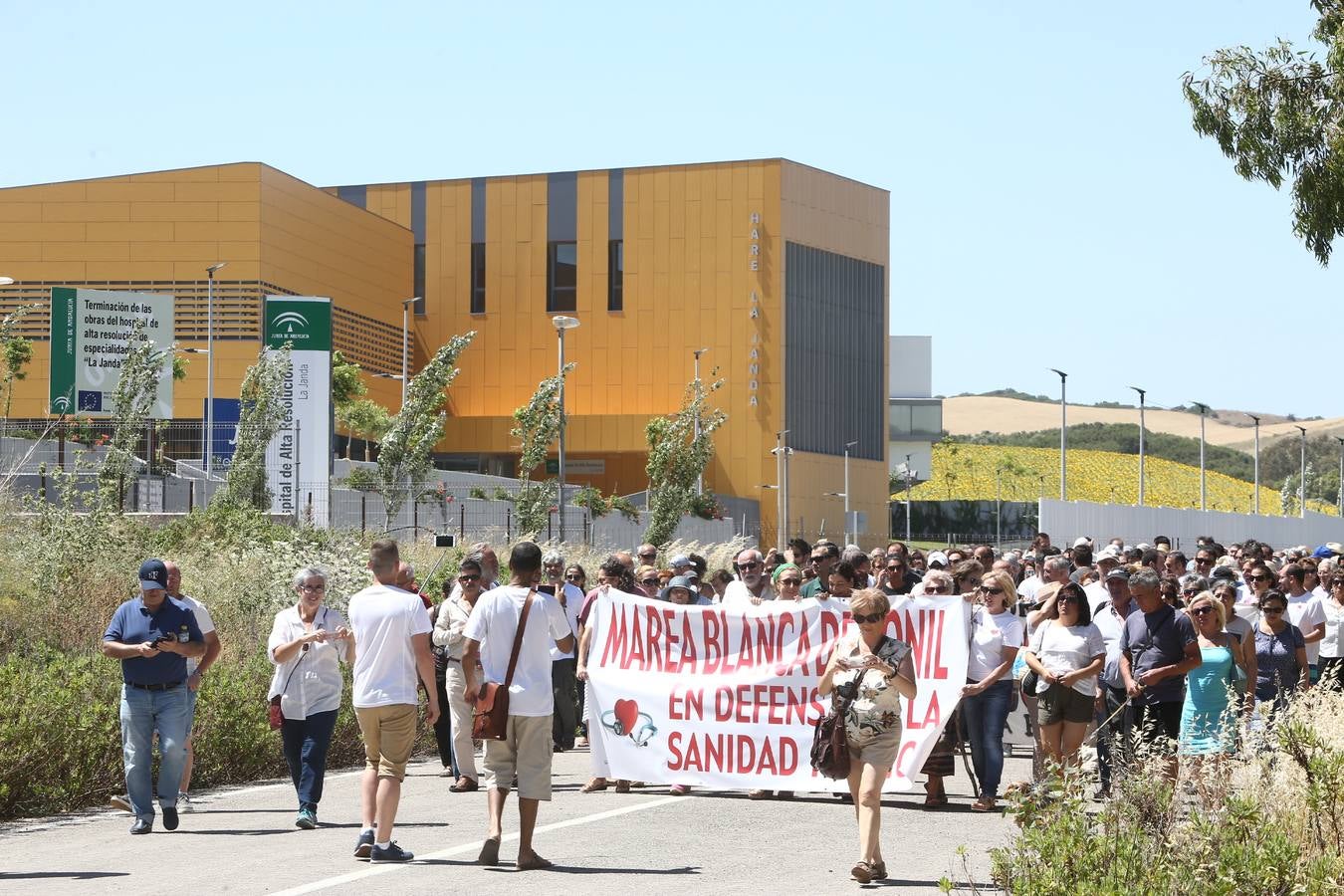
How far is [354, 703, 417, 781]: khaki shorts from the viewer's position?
1049cm

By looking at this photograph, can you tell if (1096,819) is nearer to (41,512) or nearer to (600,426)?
(41,512)

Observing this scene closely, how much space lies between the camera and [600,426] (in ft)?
260

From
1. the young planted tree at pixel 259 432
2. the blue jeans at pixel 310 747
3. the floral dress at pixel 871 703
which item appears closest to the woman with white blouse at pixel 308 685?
the blue jeans at pixel 310 747

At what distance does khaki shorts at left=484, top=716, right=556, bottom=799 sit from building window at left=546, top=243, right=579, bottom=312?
7097cm

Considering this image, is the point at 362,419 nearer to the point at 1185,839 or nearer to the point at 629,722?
the point at 629,722

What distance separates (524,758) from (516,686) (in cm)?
40

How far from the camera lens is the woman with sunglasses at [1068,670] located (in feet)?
41.6

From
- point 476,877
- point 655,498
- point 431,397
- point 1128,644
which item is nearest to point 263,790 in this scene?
point 476,877

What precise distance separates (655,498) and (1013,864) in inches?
1807

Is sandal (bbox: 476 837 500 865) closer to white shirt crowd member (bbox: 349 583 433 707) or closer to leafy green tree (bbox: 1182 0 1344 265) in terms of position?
white shirt crowd member (bbox: 349 583 433 707)

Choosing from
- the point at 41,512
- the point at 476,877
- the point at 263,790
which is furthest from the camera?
the point at 41,512

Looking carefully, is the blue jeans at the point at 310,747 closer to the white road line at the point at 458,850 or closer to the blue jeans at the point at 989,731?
the white road line at the point at 458,850

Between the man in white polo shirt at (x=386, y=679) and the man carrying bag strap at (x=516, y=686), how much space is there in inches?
15.5

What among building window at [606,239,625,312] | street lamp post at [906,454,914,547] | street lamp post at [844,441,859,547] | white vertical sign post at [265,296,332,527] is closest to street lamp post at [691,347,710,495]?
building window at [606,239,625,312]
